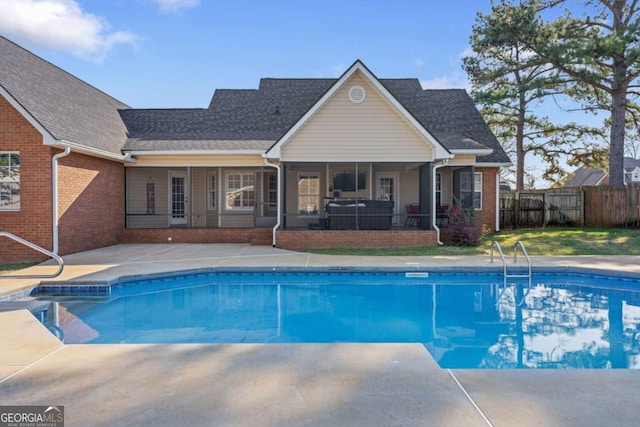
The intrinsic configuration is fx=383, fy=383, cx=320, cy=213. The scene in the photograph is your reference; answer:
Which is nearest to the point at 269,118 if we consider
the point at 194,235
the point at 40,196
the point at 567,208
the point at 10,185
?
the point at 194,235

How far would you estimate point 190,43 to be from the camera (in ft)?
59.8

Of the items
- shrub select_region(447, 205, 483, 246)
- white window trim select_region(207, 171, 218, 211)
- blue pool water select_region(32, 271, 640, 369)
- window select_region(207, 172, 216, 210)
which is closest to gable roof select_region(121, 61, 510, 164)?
white window trim select_region(207, 171, 218, 211)

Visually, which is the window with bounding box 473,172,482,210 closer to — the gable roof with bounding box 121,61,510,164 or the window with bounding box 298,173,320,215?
the gable roof with bounding box 121,61,510,164

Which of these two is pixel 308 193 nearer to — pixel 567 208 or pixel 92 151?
pixel 92 151

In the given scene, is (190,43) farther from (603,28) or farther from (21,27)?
(603,28)

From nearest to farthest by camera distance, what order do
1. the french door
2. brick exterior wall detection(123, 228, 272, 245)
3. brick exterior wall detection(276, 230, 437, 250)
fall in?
brick exterior wall detection(276, 230, 437, 250)
brick exterior wall detection(123, 228, 272, 245)
the french door

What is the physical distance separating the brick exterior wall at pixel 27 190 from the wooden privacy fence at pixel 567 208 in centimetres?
1780

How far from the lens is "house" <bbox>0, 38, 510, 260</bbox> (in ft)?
34.8

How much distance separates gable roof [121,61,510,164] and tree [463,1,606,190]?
2.61 metres

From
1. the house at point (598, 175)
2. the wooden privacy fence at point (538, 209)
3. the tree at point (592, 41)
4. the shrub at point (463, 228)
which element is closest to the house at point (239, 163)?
the shrub at point (463, 228)

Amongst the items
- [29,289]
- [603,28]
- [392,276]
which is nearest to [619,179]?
[603,28]

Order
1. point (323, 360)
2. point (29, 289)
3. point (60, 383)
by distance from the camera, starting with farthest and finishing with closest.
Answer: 1. point (29, 289)
2. point (323, 360)
3. point (60, 383)

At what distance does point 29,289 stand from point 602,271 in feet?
41.7

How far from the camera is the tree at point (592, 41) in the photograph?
50.6ft
